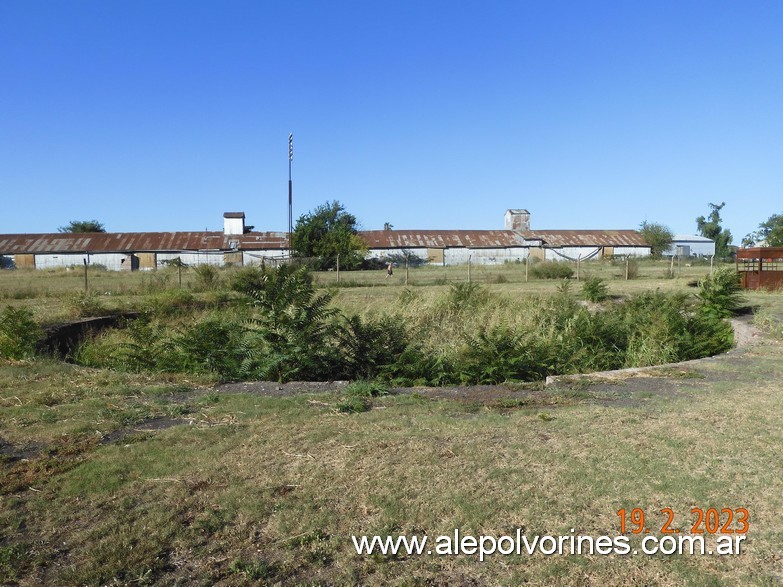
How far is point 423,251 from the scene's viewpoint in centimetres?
5588

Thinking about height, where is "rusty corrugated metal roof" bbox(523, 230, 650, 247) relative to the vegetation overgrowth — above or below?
above

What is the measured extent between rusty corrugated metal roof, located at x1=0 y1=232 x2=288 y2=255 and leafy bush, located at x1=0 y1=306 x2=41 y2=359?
42.5 meters

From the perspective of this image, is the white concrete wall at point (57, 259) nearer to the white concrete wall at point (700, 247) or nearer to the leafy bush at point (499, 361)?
the leafy bush at point (499, 361)

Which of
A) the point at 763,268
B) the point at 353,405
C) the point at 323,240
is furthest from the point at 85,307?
the point at 323,240

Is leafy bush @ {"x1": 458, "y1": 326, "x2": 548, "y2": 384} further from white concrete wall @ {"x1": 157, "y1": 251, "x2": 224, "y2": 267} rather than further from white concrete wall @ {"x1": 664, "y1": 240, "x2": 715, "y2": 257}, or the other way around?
white concrete wall @ {"x1": 664, "y1": 240, "x2": 715, "y2": 257}

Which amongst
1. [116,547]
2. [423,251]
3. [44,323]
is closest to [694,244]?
[423,251]

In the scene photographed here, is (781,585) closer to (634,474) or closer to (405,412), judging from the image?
(634,474)

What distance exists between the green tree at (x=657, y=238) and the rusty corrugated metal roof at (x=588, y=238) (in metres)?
0.87

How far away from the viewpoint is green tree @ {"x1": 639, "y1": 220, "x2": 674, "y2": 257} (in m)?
62.2

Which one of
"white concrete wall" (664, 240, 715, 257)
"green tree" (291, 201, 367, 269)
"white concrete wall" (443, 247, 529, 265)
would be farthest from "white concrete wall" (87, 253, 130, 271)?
"white concrete wall" (664, 240, 715, 257)

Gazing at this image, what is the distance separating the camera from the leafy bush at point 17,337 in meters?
8.59

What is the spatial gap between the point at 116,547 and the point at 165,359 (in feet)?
18.2

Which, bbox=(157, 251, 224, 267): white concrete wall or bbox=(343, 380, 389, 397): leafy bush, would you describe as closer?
bbox=(343, 380, 389, 397): leafy bush

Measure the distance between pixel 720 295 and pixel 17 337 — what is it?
12192 millimetres
